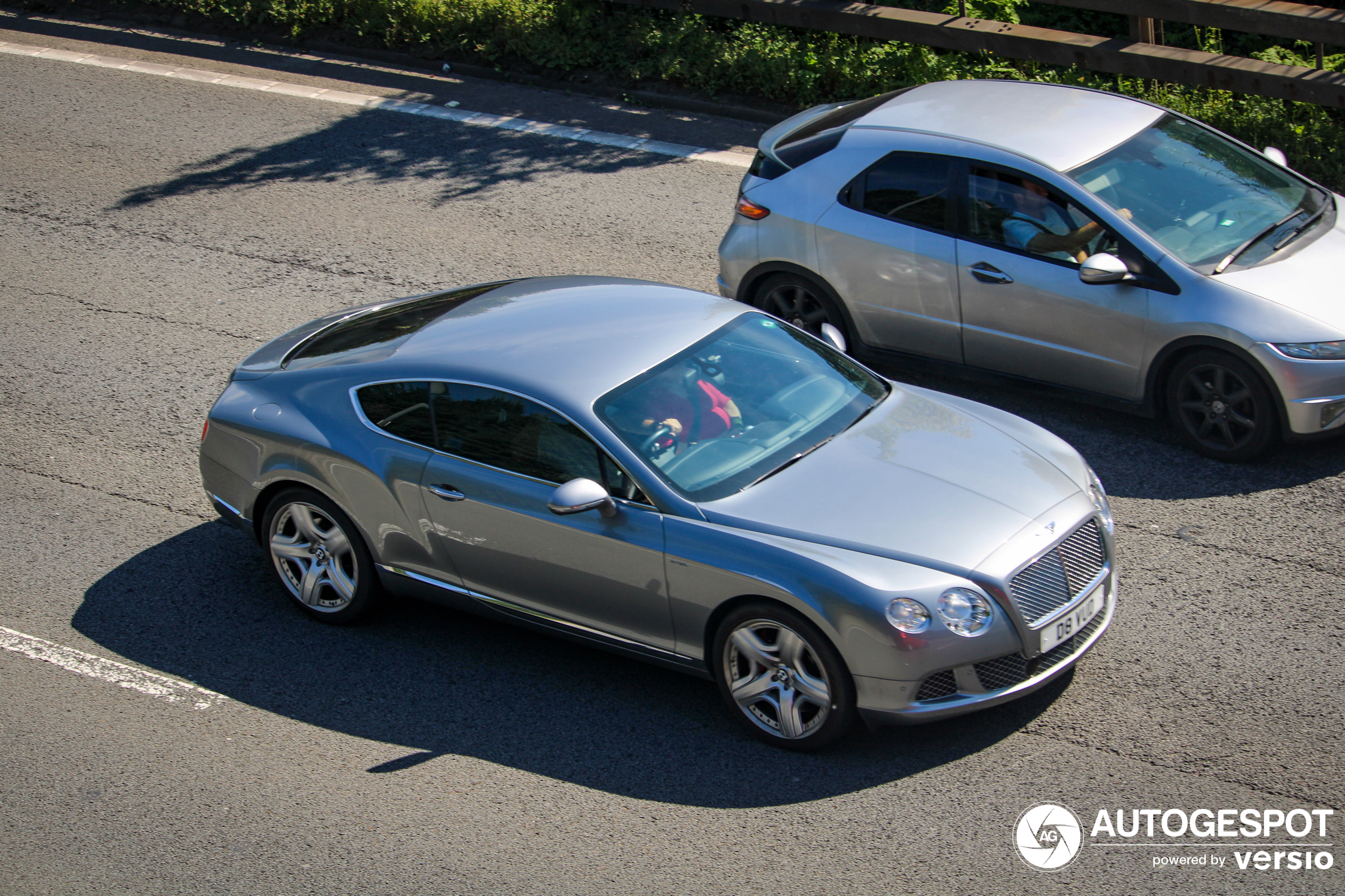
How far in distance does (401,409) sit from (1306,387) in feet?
14.8

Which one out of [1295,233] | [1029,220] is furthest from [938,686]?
[1295,233]

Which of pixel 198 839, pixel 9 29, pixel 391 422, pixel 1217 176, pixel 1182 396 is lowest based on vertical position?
pixel 198 839

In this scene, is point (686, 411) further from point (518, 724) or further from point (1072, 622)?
point (1072, 622)

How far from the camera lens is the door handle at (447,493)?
5926 millimetres

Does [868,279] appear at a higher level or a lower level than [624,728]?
higher

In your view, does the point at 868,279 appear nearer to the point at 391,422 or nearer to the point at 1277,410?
the point at 1277,410

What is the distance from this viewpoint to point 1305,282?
23.2ft

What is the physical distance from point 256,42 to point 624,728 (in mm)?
12953

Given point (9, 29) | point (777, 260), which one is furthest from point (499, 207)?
point (9, 29)

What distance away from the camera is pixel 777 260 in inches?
333

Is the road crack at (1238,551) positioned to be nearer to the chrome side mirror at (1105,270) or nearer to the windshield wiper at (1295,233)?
the chrome side mirror at (1105,270)

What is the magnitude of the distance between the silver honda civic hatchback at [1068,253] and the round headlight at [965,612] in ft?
7.45

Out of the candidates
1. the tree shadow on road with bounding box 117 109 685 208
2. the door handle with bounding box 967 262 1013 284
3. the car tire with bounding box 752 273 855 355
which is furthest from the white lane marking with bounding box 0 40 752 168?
the door handle with bounding box 967 262 1013 284

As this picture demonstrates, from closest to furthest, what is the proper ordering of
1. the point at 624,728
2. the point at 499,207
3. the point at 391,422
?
1. the point at 624,728
2. the point at 391,422
3. the point at 499,207
